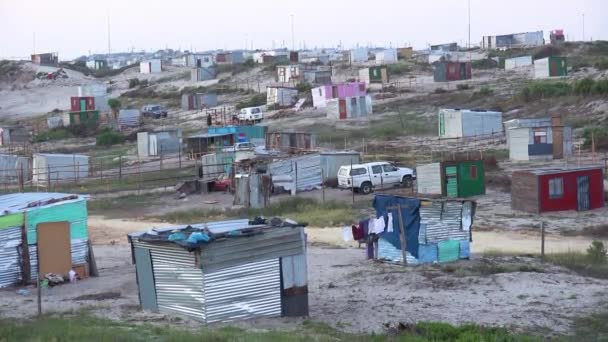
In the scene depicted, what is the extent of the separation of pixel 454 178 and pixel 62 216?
16.4 m

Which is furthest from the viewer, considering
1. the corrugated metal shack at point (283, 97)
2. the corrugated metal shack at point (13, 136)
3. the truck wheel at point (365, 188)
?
the corrugated metal shack at point (283, 97)

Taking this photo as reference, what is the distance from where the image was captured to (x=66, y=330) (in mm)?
14562

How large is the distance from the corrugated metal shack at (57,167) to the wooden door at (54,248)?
23638mm

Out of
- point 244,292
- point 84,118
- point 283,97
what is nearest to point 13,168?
point 84,118

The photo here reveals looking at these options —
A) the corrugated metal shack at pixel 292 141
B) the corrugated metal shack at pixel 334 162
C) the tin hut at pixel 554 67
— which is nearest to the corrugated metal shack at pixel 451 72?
the tin hut at pixel 554 67

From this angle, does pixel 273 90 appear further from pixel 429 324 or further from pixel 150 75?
pixel 429 324

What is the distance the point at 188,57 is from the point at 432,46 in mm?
54890

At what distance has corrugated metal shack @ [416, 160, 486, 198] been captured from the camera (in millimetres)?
34625

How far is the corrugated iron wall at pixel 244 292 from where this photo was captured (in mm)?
16719

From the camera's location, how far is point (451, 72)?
285ft

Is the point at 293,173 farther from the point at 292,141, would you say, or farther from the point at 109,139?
the point at 109,139

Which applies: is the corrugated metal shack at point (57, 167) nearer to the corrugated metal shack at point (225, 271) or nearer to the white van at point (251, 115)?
the white van at point (251, 115)

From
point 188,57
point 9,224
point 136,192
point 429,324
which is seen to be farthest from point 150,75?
point 429,324

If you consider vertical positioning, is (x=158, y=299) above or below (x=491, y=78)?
below
